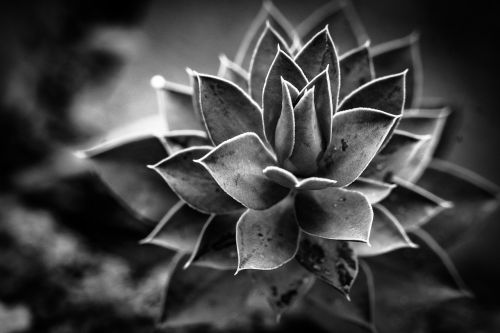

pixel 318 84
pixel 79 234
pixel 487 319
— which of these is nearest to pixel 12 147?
pixel 79 234

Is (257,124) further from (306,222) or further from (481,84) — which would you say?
(481,84)

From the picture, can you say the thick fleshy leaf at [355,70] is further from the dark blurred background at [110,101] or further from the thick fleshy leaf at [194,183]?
the dark blurred background at [110,101]

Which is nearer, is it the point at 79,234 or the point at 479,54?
the point at 79,234

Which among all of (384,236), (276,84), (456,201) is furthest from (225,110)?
(456,201)

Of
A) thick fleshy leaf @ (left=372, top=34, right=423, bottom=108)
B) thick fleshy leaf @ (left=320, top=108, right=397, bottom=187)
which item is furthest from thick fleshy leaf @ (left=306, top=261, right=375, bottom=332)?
thick fleshy leaf @ (left=372, top=34, right=423, bottom=108)

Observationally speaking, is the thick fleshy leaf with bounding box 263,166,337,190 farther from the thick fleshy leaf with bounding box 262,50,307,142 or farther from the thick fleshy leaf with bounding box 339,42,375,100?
the thick fleshy leaf with bounding box 339,42,375,100
